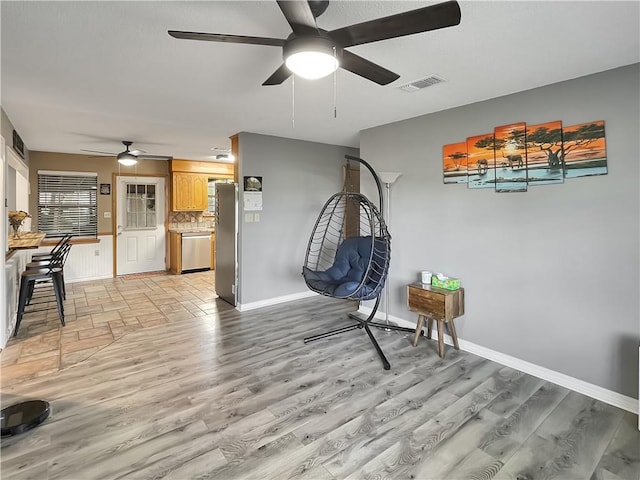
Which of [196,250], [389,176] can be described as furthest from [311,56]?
[196,250]

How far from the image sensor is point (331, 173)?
5410 millimetres

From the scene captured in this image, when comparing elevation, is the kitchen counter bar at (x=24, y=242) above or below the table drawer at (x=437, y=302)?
above

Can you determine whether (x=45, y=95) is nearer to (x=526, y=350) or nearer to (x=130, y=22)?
(x=130, y=22)

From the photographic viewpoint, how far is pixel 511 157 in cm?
296

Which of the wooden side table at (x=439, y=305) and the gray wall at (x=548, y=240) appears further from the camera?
the wooden side table at (x=439, y=305)

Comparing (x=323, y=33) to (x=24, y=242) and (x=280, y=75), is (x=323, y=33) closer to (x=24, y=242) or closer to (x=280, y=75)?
(x=280, y=75)

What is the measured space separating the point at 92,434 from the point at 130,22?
2.42 metres

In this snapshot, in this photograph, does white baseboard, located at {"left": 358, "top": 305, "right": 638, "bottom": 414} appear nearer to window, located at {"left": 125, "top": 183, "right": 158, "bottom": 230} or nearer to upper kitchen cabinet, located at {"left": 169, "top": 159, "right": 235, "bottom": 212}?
upper kitchen cabinet, located at {"left": 169, "top": 159, "right": 235, "bottom": 212}

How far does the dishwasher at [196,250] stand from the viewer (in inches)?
281

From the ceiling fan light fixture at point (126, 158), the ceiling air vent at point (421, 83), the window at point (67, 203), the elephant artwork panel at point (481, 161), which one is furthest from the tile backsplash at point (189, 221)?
the elephant artwork panel at point (481, 161)

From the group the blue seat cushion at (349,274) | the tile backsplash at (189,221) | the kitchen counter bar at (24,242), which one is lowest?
the blue seat cushion at (349,274)

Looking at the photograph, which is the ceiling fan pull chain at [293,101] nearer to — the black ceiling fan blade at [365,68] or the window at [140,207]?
the black ceiling fan blade at [365,68]

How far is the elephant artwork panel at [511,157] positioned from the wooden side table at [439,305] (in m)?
1.07

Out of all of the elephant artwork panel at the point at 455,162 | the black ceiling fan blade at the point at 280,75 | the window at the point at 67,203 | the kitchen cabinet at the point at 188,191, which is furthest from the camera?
the kitchen cabinet at the point at 188,191
